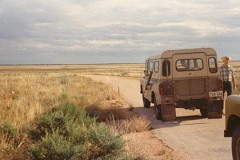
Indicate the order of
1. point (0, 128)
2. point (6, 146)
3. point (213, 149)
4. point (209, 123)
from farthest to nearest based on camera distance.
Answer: point (209, 123)
point (0, 128)
point (213, 149)
point (6, 146)

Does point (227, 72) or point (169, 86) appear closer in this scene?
point (169, 86)

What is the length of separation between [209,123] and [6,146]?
20.5 feet

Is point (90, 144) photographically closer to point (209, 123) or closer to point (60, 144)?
point (60, 144)

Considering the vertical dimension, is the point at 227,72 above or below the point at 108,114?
above

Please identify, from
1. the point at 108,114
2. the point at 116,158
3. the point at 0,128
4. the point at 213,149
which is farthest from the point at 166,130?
the point at 0,128

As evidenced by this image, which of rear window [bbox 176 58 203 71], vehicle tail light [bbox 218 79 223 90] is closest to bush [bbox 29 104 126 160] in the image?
rear window [bbox 176 58 203 71]

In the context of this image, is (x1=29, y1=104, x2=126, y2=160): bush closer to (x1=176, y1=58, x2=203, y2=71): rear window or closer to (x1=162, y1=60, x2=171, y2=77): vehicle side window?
(x1=162, y1=60, x2=171, y2=77): vehicle side window

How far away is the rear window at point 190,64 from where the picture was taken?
424 inches

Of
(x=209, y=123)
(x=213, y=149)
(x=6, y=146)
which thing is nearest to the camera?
(x=6, y=146)

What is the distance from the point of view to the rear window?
10.8m

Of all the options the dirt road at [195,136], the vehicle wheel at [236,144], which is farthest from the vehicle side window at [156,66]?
the vehicle wheel at [236,144]

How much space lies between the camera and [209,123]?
32.7 feet

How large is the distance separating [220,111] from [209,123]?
2.83 feet

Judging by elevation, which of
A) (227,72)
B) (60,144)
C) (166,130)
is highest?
(227,72)
